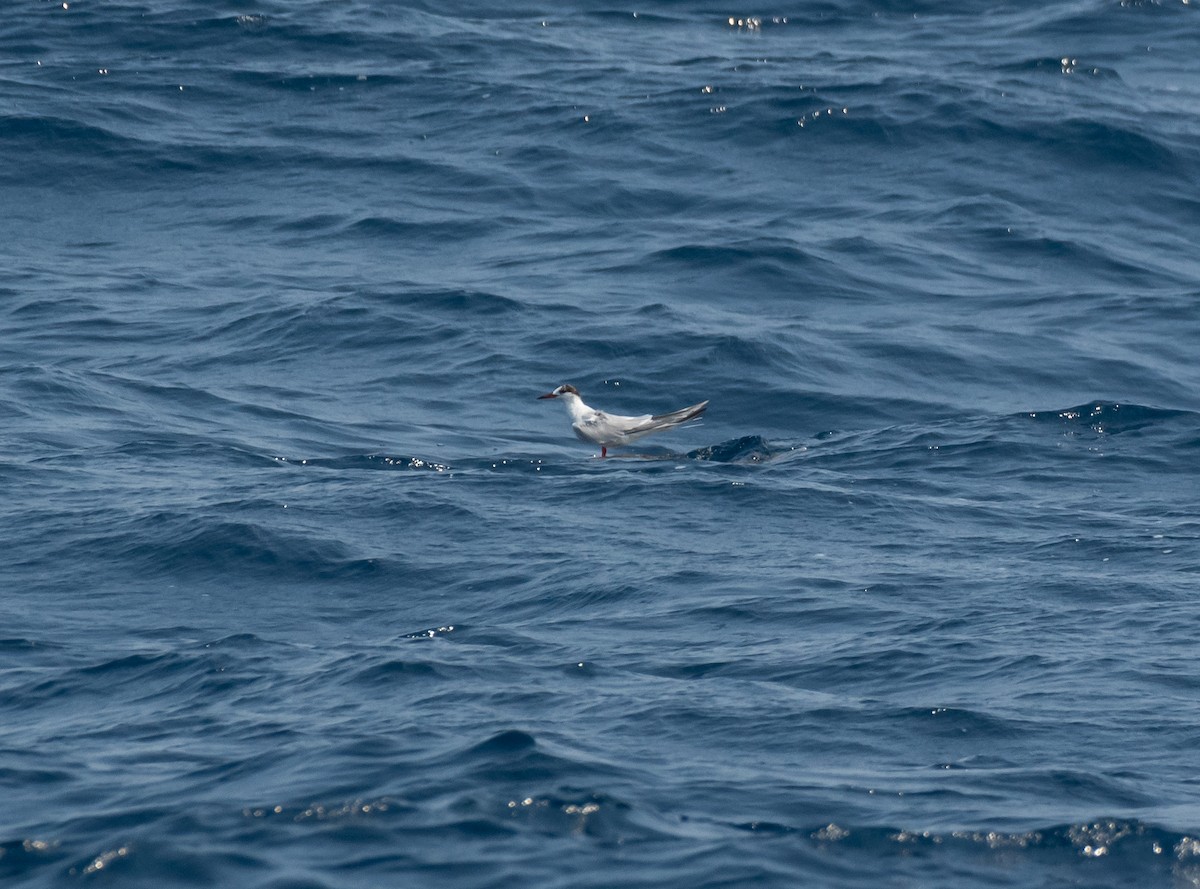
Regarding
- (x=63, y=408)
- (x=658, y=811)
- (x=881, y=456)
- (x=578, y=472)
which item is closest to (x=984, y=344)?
(x=881, y=456)

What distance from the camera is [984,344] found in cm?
1975

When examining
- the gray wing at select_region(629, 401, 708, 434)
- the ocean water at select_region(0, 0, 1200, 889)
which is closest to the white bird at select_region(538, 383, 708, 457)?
the gray wing at select_region(629, 401, 708, 434)

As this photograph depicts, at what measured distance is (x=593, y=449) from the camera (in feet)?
56.8

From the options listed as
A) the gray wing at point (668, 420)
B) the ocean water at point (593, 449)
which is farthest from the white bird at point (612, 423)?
the ocean water at point (593, 449)

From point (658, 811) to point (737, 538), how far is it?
5.20m

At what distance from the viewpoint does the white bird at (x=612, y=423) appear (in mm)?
16812

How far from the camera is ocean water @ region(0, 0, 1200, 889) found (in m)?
9.01

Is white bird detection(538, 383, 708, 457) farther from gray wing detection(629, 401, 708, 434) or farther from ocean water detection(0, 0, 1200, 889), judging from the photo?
ocean water detection(0, 0, 1200, 889)

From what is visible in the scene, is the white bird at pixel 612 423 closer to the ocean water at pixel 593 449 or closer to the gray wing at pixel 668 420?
the gray wing at pixel 668 420

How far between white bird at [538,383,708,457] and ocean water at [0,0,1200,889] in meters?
0.31

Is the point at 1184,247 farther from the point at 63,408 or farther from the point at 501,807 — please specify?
the point at 501,807

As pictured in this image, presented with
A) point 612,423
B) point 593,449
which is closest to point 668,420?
point 612,423

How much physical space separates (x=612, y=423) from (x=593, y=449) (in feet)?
1.86

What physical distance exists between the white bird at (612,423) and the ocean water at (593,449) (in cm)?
31
